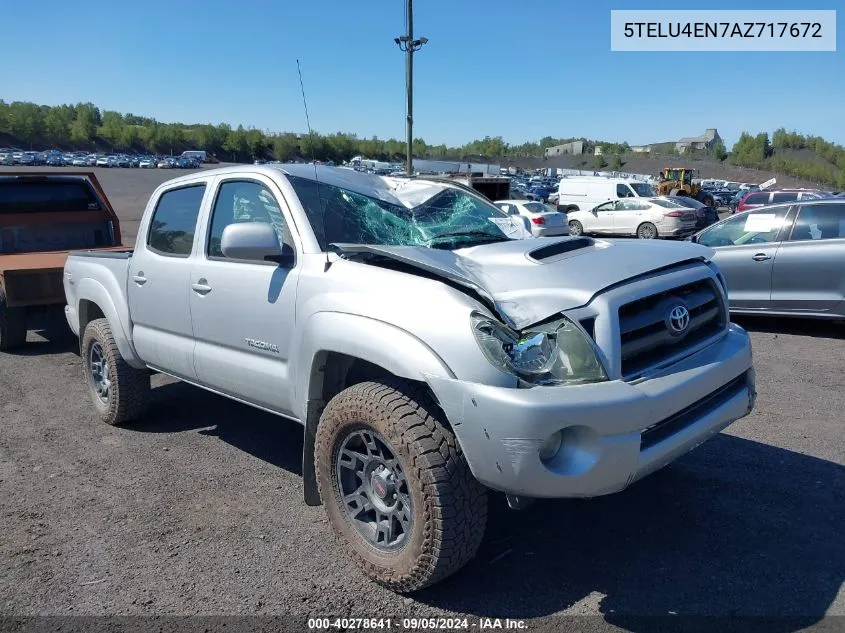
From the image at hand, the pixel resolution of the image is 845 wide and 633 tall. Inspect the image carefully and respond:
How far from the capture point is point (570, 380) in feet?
8.91

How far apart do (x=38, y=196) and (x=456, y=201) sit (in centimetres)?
685

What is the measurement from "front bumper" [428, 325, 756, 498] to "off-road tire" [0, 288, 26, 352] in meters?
6.80

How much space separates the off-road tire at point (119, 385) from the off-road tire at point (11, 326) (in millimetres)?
2994

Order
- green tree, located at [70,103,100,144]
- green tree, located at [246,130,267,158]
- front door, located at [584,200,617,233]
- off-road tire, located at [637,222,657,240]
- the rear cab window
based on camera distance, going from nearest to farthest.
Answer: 1. the rear cab window
2. off-road tire, located at [637,222,657,240]
3. green tree, located at [246,130,267,158]
4. front door, located at [584,200,617,233]
5. green tree, located at [70,103,100,144]

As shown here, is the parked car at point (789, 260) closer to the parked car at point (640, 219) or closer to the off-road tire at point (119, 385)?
the off-road tire at point (119, 385)

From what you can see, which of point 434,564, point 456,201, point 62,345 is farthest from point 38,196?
point 434,564

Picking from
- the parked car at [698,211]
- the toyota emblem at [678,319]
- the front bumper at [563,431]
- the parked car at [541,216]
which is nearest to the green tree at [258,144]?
the parked car at [541,216]

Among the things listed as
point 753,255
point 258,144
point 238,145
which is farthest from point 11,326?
point 238,145

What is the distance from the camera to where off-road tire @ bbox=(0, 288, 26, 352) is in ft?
25.0

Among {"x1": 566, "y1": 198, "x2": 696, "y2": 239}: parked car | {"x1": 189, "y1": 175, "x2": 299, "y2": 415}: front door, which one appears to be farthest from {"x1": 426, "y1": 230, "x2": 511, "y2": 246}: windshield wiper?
{"x1": 566, "y1": 198, "x2": 696, "y2": 239}: parked car

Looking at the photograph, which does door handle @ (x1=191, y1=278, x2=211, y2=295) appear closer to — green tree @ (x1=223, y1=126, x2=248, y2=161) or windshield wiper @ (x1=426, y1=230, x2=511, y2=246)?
windshield wiper @ (x1=426, y1=230, x2=511, y2=246)

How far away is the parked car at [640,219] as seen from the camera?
24.1 m

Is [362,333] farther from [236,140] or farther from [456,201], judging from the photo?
[236,140]

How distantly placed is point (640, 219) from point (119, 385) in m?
22.7
